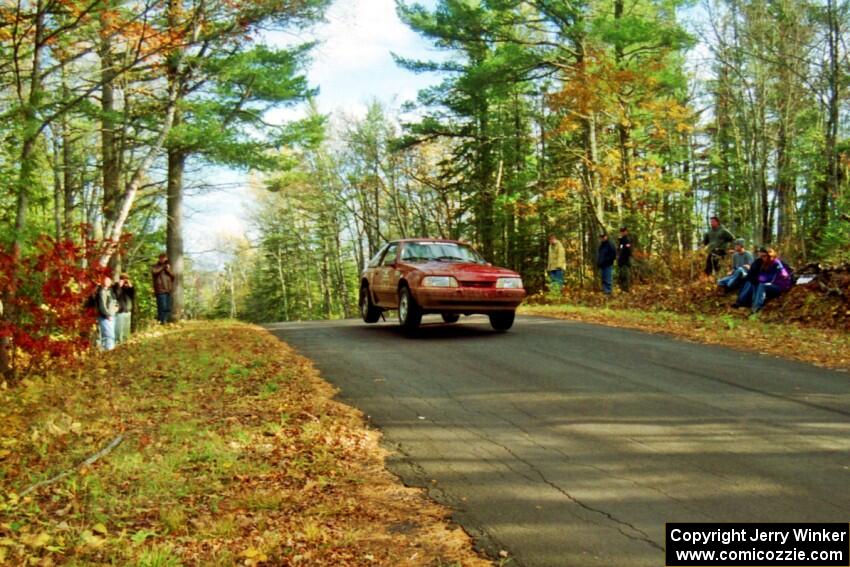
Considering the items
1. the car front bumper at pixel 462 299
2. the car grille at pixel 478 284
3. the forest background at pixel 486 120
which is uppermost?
the forest background at pixel 486 120

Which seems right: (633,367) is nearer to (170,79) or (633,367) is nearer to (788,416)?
(788,416)

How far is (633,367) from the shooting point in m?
8.25

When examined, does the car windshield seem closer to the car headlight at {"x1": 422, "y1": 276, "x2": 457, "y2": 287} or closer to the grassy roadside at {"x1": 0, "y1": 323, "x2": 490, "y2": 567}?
the car headlight at {"x1": 422, "y1": 276, "x2": 457, "y2": 287}

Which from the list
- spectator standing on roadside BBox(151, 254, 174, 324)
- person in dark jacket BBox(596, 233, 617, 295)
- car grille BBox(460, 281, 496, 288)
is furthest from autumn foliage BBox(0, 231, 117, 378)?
person in dark jacket BBox(596, 233, 617, 295)

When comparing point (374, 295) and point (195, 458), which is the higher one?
point (374, 295)

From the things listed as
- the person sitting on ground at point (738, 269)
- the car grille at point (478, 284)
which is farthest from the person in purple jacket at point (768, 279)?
the car grille at point (478, 284)

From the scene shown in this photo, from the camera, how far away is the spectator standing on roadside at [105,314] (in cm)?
1317

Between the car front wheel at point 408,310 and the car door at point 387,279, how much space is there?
0.35 m

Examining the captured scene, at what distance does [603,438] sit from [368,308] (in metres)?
9.18

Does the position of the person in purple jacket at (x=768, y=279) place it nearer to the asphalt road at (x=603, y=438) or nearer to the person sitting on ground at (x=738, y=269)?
the person sitting on ground at (x=738, y=269)

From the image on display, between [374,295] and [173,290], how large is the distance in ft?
28.0

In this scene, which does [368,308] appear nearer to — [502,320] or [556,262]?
[502,320]

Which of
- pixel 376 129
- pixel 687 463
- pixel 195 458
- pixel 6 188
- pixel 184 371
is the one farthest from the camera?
pixel 376 129

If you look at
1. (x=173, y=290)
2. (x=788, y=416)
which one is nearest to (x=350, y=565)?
(x=788, y=416)
